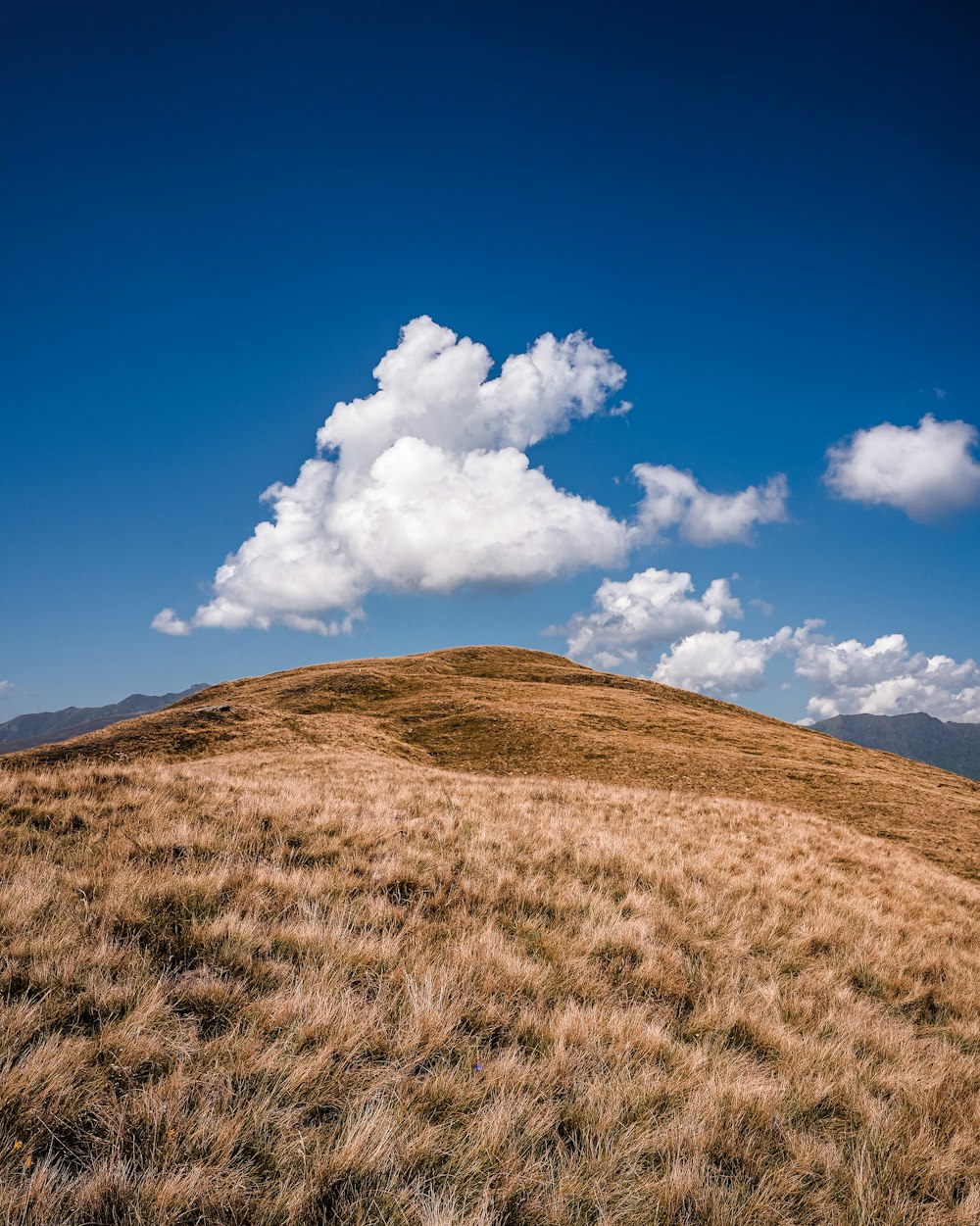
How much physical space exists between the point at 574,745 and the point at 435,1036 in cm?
3162

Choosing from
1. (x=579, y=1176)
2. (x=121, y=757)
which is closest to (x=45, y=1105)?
(x=579, y=1176)

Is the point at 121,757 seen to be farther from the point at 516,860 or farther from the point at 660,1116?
the point at 660,1116

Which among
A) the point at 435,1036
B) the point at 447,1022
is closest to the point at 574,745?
the point at 447,1022

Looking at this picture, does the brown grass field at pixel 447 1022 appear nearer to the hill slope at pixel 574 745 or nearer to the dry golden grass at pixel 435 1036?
the dry golden grass at pixel 435 1036

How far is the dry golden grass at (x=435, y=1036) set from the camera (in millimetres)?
2746

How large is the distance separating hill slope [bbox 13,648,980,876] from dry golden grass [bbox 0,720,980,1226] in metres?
16.1

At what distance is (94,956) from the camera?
4.04 metres

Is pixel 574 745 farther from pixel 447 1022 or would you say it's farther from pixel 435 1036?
pixel 435 1036

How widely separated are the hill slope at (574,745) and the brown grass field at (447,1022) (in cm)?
1512

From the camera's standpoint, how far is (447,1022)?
13.1 feet

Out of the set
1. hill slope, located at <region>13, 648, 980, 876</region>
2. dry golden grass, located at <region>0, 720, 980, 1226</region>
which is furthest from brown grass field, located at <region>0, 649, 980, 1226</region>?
hill slope, located at <region>13, 648, 980, 876</region>

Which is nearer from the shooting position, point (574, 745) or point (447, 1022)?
point (447, 1022)

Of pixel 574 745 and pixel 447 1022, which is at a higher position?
pixel 447 1022

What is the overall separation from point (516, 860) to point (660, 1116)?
4.47 metres
